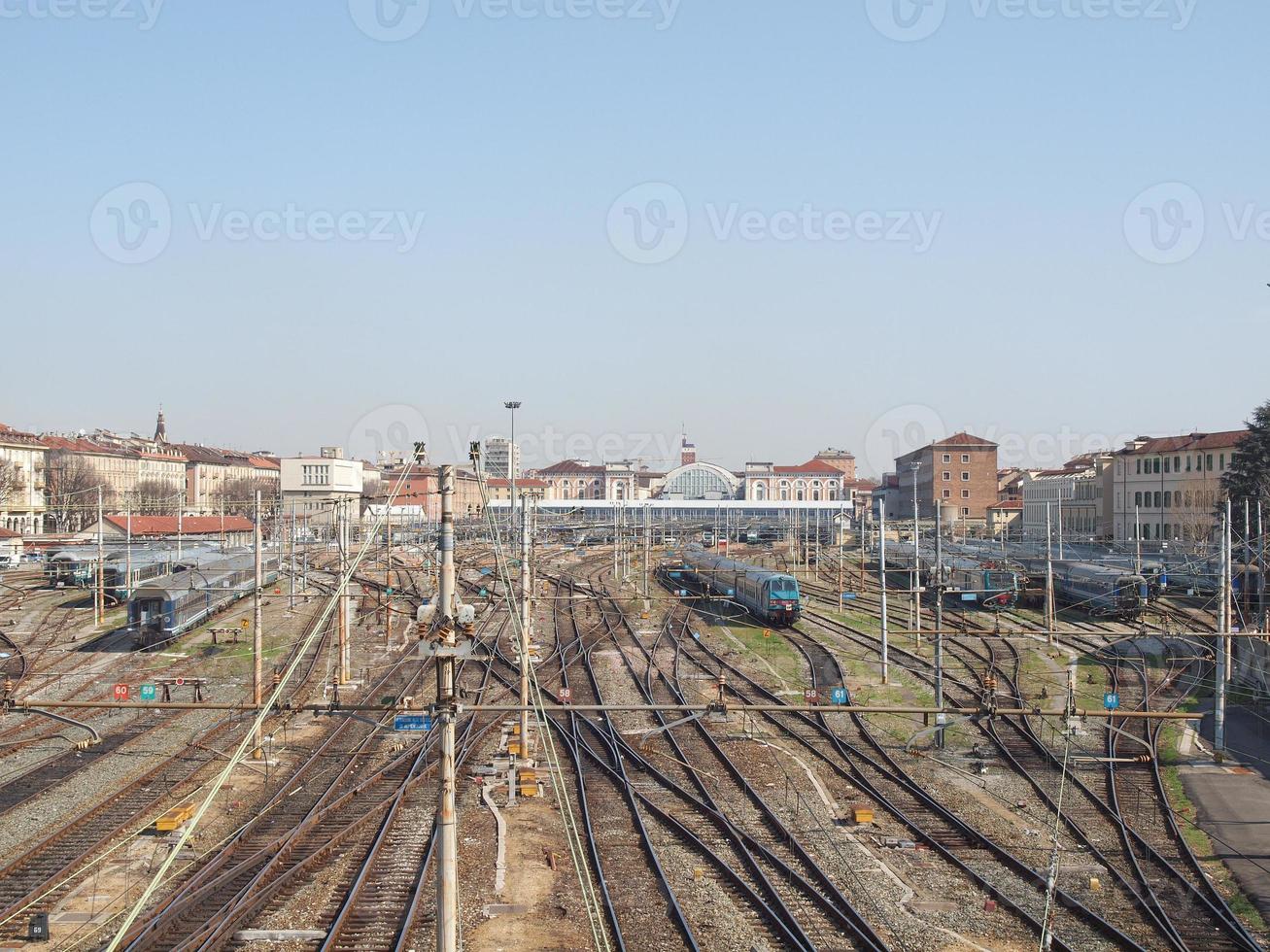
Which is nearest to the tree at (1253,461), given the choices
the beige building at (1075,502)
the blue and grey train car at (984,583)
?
the blue and grey train car at (984,583)

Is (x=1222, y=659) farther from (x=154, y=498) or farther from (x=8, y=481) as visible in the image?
(x=154, y=498)

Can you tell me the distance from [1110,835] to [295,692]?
20.0 m

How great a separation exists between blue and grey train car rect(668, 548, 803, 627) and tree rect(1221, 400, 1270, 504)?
2459 centimetres

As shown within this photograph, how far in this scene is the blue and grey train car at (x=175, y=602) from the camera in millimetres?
33844

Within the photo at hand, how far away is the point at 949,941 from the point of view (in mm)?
12281

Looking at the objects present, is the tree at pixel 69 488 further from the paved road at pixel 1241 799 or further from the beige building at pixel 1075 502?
the paved road at pixel 1241 799

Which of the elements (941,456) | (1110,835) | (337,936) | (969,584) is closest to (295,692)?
(337,936)

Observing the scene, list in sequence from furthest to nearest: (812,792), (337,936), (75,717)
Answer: (75,717)
(812,792)
(337,936)

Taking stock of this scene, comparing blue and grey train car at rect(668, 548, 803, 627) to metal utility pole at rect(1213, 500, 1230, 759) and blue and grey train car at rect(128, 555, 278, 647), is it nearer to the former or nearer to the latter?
blue and grey train car at rect(128, 555, 278, 647)

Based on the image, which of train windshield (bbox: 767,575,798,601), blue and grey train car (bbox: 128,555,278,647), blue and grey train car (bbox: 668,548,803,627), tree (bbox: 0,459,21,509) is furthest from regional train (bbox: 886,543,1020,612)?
tree (bbox: 0,459,21,509)

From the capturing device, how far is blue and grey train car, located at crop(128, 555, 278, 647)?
33.8m

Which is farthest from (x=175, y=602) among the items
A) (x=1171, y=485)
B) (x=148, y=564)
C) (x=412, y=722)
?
(x=1171, y=485)

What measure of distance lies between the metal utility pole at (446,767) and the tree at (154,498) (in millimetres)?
83910

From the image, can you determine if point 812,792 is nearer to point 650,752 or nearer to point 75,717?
point 650,752
